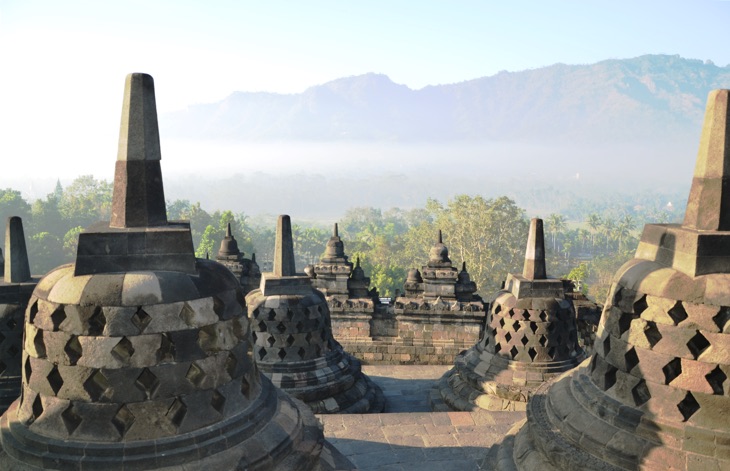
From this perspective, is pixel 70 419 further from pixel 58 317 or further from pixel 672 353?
pixel 672 353

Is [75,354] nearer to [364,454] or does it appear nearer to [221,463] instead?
[221,463]

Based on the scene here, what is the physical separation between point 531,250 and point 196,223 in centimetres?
7421

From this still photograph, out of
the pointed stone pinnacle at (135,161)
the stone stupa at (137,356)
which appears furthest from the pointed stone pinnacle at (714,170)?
the pointed stone pinnacle at (135,161)

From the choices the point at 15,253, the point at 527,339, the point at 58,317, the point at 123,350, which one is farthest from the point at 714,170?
the point at 15,253

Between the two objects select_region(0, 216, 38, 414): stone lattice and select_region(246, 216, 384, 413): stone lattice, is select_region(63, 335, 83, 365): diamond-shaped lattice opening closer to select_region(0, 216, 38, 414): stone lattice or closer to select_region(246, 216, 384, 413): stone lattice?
select_region(0, 216, 38, 414): stone lattice

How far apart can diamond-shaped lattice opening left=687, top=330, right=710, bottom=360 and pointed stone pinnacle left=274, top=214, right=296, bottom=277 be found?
6.36 m

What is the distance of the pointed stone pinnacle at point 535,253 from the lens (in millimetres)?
9156

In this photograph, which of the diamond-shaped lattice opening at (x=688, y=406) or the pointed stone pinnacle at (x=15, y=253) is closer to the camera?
the diamond-shaped lattice opening at (x=688, y=406)

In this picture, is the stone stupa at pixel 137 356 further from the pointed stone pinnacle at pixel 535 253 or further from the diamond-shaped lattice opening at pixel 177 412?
the pointed stone pinnacle at pixel 535 253

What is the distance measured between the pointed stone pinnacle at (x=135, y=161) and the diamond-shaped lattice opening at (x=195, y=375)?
1.22 m

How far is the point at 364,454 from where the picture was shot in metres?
6.64

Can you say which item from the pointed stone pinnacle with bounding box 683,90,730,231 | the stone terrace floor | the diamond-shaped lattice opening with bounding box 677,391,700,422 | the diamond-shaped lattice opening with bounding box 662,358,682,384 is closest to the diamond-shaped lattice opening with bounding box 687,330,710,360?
the diamond-shaped lattice opening with bounding box 662,358,682,384

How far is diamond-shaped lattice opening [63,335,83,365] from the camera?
149 inches

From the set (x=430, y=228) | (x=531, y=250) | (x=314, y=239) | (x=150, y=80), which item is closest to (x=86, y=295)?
(x=150, y=80)
